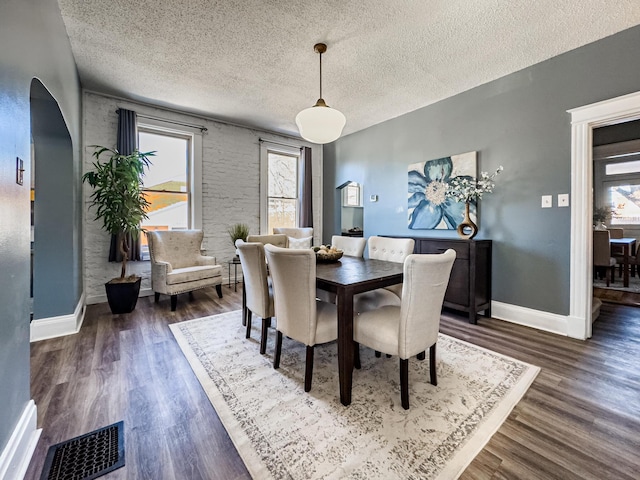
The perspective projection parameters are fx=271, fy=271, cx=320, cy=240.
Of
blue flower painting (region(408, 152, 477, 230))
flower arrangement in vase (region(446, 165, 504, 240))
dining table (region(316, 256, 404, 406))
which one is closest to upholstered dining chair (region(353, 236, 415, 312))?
dining table (region(316, 256, 404, 406))

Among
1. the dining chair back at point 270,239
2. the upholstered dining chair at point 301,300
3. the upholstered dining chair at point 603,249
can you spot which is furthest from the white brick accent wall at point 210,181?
the upholstered dining chair at point 603,249

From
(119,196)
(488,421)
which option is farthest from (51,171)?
(488,421)

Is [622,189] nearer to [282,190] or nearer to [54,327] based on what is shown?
[282,190]

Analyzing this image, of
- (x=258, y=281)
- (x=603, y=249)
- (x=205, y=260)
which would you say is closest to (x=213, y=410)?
(x=258, y=281)

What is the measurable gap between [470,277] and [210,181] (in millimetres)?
4116

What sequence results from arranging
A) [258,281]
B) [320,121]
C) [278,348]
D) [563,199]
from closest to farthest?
[278,348] < [258,281] < [320,121] < [563,199]

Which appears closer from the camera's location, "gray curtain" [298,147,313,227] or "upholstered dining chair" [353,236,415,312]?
"upholstered dining chair" [353,236,415,312]

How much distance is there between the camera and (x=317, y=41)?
2.54 metres

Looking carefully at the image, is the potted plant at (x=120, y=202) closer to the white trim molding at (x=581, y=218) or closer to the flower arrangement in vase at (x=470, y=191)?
the flower arrangement in vase at (x=470, y=191)

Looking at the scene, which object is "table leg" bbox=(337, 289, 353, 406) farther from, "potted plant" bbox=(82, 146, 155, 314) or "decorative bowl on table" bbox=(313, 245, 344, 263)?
"potted plant" bbox=(82, 146, 155, 314)

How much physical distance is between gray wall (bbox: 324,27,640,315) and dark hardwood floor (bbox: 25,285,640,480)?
66 cm

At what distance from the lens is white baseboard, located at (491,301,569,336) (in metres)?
2.75

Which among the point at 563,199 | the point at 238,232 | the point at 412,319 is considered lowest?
the point at 412,319

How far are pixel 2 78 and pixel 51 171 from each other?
2006 millimetres
